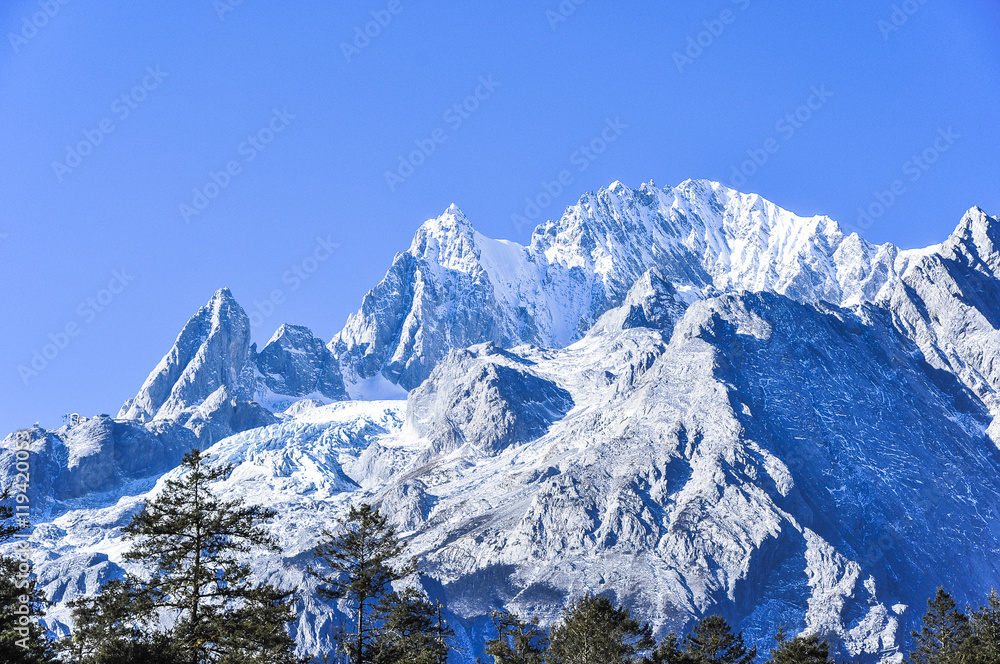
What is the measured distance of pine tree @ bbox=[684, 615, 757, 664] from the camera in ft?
252

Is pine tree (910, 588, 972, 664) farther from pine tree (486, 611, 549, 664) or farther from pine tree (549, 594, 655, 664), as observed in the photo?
pine tree (486, 611, 549, 664)

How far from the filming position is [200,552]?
4216 cm

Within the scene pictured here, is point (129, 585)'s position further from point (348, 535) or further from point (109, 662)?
point (348, 535)

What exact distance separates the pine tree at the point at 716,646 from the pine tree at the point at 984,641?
14.3 m

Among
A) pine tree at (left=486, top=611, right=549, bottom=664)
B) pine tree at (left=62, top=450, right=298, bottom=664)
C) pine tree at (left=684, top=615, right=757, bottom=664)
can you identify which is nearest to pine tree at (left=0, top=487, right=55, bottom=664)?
pine tree at (left=62, top=450, right=298, bottom=664)

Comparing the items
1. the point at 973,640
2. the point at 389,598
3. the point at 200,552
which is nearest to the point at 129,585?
the point at 200,552

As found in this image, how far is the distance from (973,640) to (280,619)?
184 feet

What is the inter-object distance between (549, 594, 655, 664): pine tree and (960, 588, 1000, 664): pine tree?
21269 millimetres

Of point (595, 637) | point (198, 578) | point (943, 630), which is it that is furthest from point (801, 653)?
point (198, 578)

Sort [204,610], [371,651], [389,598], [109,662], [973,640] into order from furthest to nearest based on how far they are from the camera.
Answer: [973,640], [389,598], [371,651], [204,610], [109,662]

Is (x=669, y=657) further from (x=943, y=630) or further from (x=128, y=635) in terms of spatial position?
(x=128, y=635)

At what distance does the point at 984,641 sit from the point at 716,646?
767 inches

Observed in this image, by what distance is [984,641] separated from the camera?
77.5m

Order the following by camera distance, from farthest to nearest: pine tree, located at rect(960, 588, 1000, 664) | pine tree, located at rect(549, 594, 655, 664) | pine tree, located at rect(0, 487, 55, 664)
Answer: pine tree, located at rect(549, 594, 655, 664)
pine tree, located at rect(960, 588, 1000, 664)
pine tree, located at rect(0, 487, 55, 664)
